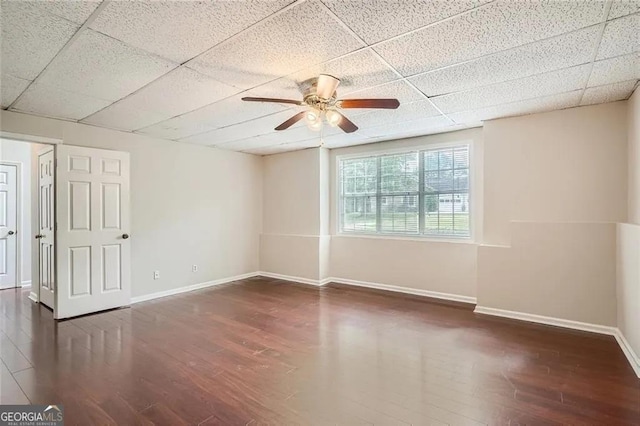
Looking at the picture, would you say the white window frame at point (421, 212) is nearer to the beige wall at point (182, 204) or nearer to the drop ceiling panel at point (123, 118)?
the beige wall at point (182, 204)

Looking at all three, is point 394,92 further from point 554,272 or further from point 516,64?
point 554,272

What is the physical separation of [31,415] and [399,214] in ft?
15.3

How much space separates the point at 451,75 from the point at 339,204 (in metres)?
3.46

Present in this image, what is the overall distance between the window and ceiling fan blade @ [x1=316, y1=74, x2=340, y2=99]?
8.81 feet

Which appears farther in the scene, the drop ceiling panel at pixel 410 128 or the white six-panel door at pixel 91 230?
the drop ceiling panel at pixel 410 128

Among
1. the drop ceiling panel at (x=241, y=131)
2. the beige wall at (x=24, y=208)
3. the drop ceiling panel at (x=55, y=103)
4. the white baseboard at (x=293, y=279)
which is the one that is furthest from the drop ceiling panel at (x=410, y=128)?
the beige wall at (x=24, y=208)

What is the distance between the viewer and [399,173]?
17.3 ft

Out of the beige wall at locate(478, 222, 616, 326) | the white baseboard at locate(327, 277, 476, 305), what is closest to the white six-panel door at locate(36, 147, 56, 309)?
the white baseboard at locate(327, 277, 476, 305)

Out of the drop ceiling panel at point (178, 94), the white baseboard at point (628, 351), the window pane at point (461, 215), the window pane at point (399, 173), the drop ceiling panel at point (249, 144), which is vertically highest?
the drop ceiling panel at point (249, 144)

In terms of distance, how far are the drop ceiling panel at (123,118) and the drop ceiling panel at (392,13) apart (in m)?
2.76

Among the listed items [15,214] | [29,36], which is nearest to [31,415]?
[29,36]

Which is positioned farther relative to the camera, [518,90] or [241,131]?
[241,131]

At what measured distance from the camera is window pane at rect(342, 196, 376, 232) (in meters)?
5.58

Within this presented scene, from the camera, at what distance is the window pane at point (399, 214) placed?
16.8 ft
